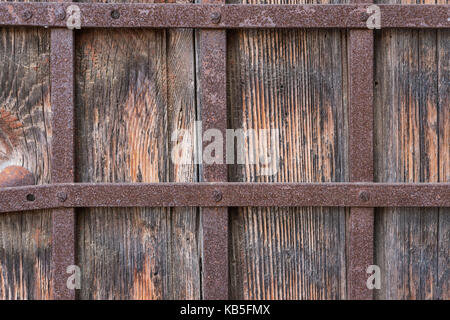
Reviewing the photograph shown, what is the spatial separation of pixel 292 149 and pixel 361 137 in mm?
207

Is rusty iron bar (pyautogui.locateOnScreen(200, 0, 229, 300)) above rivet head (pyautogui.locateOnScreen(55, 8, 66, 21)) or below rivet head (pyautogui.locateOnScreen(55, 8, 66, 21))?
below

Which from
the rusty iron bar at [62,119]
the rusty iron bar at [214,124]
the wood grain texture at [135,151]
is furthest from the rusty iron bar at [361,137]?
the rusty iron bar at [62,119]

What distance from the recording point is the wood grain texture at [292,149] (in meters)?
1.15

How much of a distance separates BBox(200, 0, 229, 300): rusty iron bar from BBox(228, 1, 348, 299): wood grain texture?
0.18 ft

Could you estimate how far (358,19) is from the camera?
1081mm

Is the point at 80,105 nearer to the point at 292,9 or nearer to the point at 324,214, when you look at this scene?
the point at 292,9

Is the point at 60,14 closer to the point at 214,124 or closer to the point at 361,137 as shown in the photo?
the point at 214,124

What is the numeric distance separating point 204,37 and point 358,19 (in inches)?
17.9

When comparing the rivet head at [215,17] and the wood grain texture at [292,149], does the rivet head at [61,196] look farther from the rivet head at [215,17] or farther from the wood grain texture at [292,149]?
the rivet head at [215,17]

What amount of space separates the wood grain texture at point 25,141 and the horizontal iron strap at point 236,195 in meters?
0.08

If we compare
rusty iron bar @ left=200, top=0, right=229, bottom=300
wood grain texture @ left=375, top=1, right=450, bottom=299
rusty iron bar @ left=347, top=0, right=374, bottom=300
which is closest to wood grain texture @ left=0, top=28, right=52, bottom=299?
rusty iron bar @ left=200, top=0, right=229, bottom=300

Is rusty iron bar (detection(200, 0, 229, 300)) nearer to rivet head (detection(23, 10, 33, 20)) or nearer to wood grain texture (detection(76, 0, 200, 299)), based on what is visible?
wood grain texture (detection(76, 0, 200, 299))

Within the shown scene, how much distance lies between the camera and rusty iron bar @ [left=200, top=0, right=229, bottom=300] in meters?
1.10

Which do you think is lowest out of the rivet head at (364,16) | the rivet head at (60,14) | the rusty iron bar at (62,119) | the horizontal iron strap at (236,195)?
the horizontal iron strap at (236,195)
